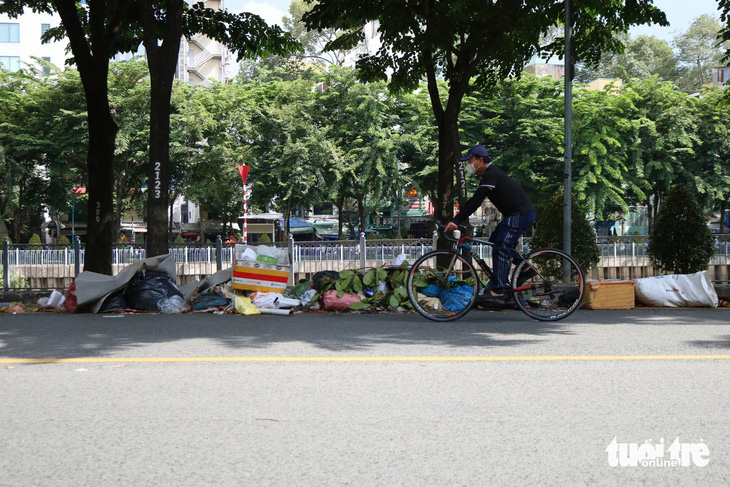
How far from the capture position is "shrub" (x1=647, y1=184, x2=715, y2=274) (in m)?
14.7

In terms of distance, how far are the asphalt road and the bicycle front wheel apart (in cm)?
131

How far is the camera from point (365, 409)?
452cm

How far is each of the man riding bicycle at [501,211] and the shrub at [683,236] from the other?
7173mm

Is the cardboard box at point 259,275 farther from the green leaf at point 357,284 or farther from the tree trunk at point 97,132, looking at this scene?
the tree trunk at point 97,132

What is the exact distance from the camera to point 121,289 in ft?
35.2

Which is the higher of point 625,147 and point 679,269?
point 625,147

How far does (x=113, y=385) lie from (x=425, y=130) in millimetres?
36220

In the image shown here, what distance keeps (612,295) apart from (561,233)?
5.98 meters

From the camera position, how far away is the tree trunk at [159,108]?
1223cm

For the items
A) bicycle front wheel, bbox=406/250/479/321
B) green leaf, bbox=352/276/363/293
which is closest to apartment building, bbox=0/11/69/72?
green leaf, bbox=352/276/363/293

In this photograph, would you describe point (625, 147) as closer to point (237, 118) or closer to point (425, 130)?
point (425, 130)

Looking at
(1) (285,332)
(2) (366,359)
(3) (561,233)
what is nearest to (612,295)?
(1) (285,332)

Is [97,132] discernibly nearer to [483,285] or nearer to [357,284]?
[357,284]

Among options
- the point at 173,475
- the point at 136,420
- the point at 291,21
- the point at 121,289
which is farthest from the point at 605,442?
the point at 291,21
